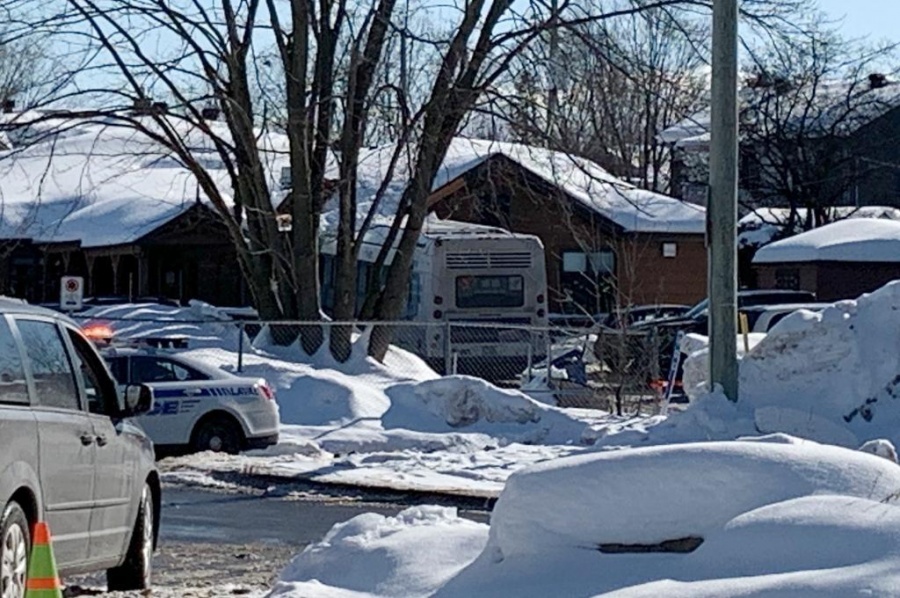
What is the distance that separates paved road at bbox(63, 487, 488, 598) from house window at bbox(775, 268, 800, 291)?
28.2m

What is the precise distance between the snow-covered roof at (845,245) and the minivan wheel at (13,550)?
3469 centimetres

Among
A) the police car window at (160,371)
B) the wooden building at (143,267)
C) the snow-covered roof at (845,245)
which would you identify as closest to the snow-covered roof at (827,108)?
the snow-covered roof at (845,245)

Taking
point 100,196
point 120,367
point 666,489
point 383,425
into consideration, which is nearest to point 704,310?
point 383,425

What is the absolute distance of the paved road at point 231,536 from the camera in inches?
449

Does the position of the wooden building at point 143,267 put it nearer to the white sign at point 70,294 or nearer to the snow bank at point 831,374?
the white sign at point 70,294

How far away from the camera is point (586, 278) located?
156 feet

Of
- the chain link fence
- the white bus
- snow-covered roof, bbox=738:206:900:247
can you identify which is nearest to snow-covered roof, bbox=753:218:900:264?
the white bus

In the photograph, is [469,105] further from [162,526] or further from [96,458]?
[96,458]

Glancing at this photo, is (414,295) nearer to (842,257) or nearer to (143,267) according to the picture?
(842,257)

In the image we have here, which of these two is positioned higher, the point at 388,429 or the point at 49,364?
the point at 49,364

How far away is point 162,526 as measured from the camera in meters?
15.2

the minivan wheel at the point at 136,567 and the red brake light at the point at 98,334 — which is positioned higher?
the red brake light at the point at 98,334

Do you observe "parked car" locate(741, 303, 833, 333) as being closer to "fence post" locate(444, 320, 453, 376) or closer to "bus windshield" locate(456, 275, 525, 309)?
"fence post" locate(444, 320, 453, 376)

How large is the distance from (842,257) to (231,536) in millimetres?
29400
